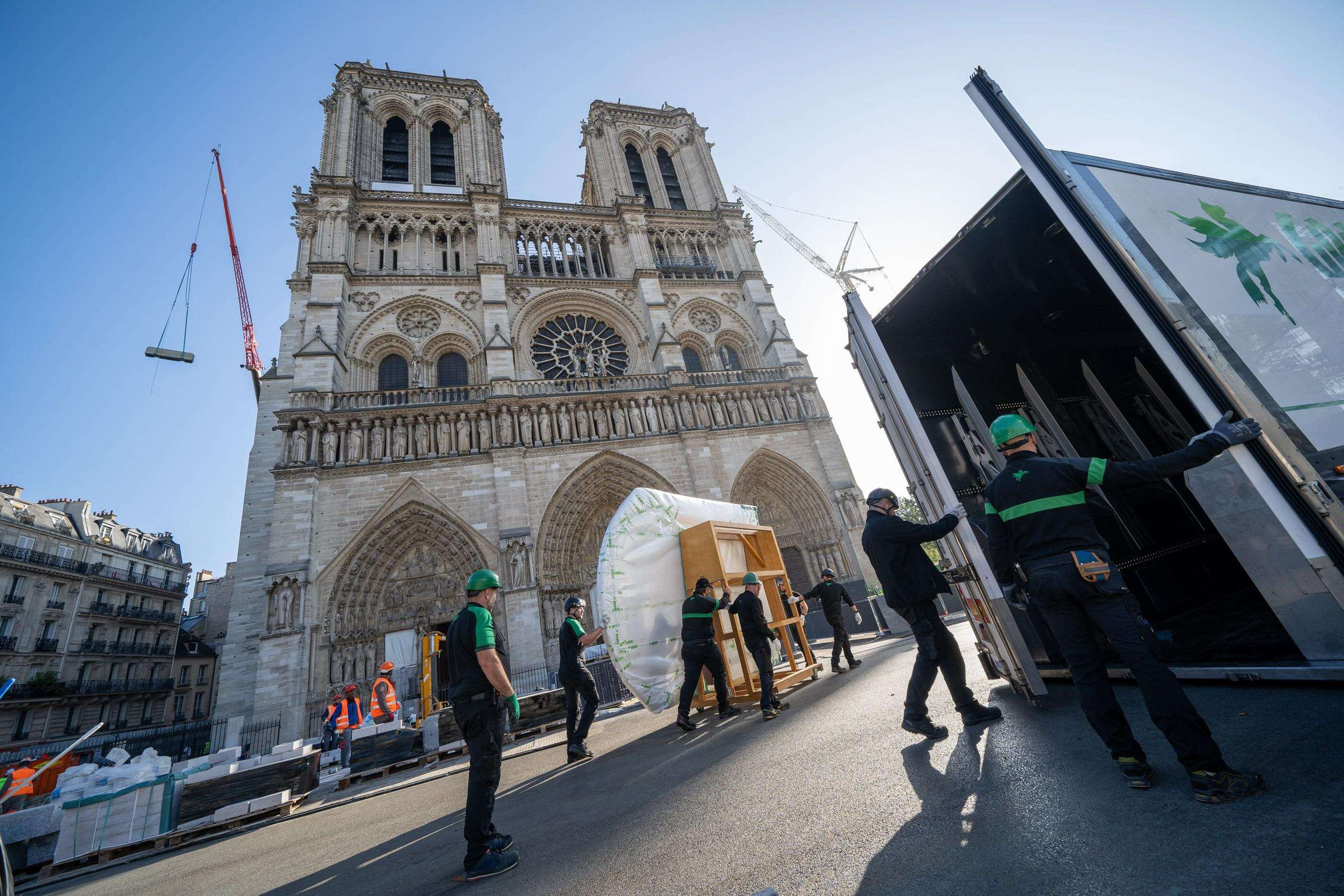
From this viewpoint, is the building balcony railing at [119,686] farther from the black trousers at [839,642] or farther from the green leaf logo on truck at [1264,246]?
the green leaf logo on truck at [1264,246]

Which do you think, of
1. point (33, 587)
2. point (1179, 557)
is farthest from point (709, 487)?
point (33, 587)

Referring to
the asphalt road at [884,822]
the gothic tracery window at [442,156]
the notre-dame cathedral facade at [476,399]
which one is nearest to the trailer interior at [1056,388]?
the asphalt road at [884,822]

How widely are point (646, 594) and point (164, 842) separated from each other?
545cm

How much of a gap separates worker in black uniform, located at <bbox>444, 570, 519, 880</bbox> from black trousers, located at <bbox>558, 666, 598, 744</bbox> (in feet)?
7.12

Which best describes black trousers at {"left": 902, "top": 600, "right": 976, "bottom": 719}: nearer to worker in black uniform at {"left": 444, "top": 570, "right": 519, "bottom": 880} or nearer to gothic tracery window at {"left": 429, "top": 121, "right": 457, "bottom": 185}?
worker in black uniform at {"left": 444, "top": 570, "right": 519, "bottom": 880}

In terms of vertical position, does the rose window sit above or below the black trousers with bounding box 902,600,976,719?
above

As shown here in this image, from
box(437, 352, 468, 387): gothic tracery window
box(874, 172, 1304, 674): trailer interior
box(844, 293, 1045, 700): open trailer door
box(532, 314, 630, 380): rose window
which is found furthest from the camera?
box(532, 314, 630, 380): rose window

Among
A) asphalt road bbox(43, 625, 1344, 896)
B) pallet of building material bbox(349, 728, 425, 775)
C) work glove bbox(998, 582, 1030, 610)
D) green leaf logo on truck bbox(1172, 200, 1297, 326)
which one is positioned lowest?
asphalt road bbox(43, 625, 1344, 896)

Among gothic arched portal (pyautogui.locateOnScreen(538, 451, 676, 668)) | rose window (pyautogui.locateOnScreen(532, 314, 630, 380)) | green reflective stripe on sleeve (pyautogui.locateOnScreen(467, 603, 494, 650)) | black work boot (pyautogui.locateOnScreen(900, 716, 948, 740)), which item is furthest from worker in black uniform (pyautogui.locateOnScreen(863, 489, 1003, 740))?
rose window (pyautogui.locateOnScreen(532, 314, 630, 380))

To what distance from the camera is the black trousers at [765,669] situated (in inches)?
189

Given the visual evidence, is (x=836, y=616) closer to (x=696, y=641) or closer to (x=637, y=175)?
(x=696, y=641)

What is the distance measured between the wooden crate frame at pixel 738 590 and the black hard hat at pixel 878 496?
96.1 inches

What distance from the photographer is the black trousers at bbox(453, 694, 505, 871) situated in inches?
103

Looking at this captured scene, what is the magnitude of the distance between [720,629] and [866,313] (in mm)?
3651
